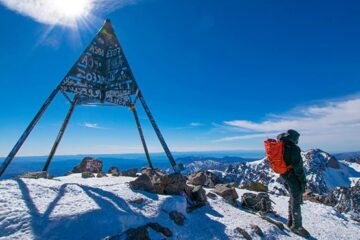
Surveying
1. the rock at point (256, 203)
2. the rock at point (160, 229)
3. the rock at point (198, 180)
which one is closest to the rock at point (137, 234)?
the rock at point (160, 229)

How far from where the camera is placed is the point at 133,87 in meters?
14.5

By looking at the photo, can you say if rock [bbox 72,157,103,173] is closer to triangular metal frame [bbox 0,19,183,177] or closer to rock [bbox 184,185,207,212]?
triangular metal frame [bbox 0,19,183,177]

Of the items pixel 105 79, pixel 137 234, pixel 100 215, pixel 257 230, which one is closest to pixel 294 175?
pixel 257 230

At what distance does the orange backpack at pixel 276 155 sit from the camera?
490 inches

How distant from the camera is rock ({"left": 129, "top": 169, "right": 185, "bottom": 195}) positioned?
38.5 ft

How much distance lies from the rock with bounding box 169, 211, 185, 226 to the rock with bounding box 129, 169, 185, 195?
1580mm

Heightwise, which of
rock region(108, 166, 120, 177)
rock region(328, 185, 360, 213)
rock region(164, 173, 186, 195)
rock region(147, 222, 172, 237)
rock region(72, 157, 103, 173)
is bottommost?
rock region(328, 185, 360, 213)

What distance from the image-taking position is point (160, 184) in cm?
1195

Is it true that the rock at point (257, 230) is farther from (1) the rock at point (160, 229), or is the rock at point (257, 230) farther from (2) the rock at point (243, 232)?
(1) the rock at point (160, 229)

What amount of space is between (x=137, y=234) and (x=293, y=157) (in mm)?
7260

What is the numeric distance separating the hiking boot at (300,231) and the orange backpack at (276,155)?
7.95ft

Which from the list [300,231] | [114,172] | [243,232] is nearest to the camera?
[243,232]

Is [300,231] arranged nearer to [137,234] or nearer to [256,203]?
[256,203]

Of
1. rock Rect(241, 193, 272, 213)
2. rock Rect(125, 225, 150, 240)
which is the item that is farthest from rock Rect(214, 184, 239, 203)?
rock Rect(125, 225, 150, 240)
